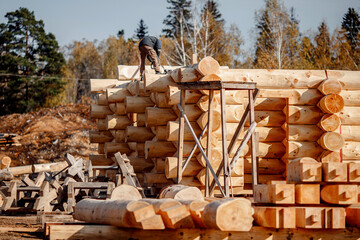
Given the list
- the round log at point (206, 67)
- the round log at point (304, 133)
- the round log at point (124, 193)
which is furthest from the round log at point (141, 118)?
the round log at point (124, 193)

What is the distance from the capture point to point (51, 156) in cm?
2936

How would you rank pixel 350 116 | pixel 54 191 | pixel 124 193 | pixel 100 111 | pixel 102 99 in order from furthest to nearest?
1. pixel 100 111
2. pixel 102 99
3. pixel 350 116
4. pixel 54 191
5. pixel 124 193

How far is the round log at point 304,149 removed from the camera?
40.8 ft

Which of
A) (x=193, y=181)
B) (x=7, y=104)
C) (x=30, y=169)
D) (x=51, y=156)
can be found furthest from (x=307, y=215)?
(x=7, y=104)

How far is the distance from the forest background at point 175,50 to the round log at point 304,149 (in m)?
17.0

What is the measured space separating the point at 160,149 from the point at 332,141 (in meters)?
4.14

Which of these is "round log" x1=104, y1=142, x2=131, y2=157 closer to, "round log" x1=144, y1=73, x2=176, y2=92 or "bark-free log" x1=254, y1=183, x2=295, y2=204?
"round log" x1=144, y1=73, x2=176, y2=92

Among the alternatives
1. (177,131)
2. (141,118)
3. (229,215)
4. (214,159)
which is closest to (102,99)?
(141,118)

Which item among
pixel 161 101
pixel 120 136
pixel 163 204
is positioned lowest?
pixel 163 204

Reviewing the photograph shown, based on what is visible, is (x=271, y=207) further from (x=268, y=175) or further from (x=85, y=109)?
(x=85, y=109)

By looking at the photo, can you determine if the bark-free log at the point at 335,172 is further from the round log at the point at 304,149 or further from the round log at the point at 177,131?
the round log at the point at 304,149

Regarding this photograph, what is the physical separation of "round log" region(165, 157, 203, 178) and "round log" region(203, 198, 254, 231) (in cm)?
587

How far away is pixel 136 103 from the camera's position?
14.9 metres

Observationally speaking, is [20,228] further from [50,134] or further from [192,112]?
[50,134]
